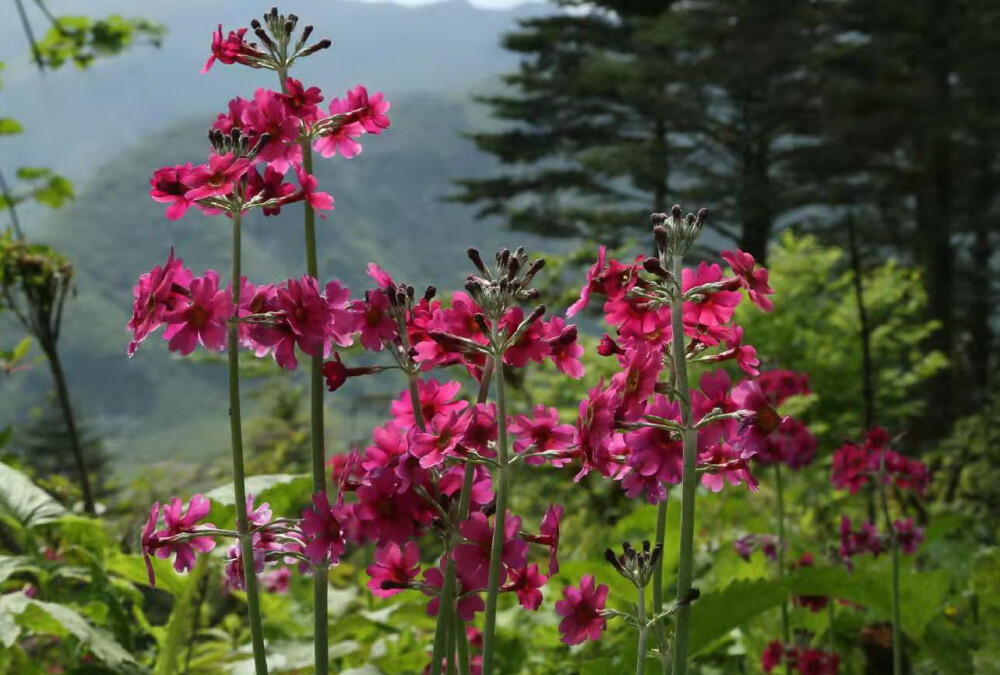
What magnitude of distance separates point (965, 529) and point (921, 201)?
43.6ft

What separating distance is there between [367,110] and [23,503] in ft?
4.04

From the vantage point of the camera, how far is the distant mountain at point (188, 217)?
114m

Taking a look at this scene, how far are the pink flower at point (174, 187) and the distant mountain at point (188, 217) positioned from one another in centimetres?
8291

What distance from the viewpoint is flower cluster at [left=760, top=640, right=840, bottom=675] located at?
89.9 inches

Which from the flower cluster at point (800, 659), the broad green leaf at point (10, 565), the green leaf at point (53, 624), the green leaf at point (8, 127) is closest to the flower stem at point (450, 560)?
the green leaf at point (53, 624)

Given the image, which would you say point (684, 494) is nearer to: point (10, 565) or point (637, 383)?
point (637, 383)

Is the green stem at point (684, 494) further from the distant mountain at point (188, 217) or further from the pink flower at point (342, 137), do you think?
the distant mountain at point (188, 217)

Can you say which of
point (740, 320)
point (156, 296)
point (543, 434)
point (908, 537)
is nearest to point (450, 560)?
point (543, 434)

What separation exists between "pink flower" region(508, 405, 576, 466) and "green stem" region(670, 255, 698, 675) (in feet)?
0.41

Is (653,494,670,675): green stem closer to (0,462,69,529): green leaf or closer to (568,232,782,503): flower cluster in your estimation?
(568,232,782,503): flower cluster

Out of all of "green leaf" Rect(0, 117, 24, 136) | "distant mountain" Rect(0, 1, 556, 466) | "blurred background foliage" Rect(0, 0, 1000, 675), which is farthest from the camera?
"distant mountain" Rect(0, 1, 556, 466)

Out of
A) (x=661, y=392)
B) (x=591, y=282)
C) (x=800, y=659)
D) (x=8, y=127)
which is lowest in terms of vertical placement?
(x=800, y=659)

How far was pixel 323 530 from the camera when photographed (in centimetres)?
92

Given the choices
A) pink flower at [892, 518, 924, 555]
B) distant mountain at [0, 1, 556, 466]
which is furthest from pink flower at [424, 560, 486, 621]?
distant mountain at [0, 1, 556, 466]
